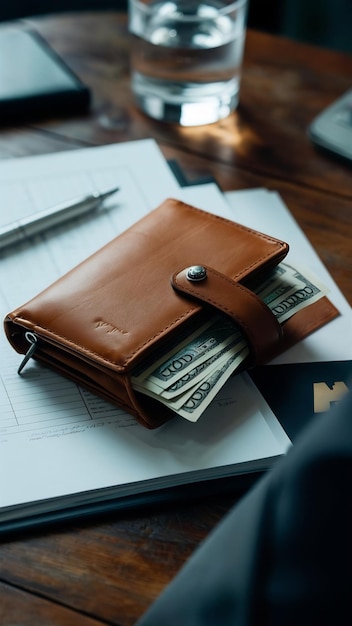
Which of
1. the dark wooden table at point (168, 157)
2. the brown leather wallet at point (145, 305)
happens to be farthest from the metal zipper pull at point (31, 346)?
the dark wooden table at point (168, 157)

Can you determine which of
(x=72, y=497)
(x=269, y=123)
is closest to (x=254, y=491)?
(x=72, y=497)

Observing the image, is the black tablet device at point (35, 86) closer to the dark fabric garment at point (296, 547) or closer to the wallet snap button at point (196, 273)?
the wallet snap button at point (196, 273)

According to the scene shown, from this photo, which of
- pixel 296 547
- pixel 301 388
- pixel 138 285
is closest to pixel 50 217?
pixel 138 285

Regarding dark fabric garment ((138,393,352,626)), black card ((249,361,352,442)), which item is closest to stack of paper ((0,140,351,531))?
black card ((249,361,352,442))

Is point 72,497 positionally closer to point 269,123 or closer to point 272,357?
point 272,357

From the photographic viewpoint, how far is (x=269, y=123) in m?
1.05

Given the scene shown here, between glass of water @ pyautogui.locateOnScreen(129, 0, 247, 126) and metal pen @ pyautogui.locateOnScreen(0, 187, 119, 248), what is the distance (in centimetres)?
19

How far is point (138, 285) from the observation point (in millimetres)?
684

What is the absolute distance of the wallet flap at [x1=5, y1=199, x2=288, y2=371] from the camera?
64cm

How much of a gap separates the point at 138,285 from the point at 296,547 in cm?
31

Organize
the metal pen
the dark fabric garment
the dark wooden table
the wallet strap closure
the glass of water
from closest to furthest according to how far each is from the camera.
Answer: the dark fabric garment → the dark wooden table → the wallet strap closure → the metal pen → the glass of water

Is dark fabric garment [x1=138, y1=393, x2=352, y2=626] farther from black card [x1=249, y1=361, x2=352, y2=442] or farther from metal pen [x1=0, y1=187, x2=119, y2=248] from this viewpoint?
metal pen [x1=0, y1=187, x2=119, y2=248]

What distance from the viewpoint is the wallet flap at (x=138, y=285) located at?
2.10 ft

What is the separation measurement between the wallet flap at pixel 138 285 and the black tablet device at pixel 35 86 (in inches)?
13.0
